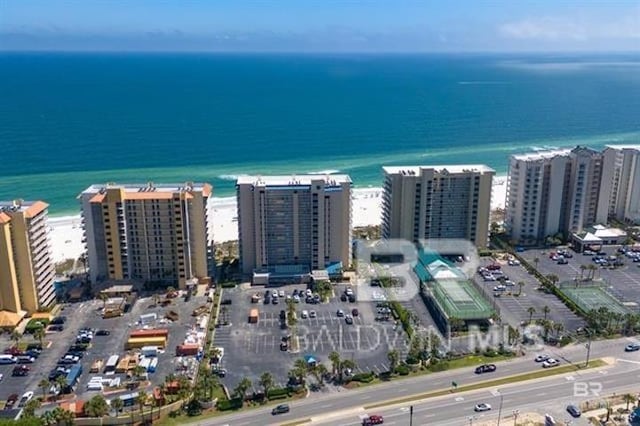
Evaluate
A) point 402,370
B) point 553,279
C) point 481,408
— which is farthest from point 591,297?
point 402,370

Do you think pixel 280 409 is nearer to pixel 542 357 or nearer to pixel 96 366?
pixel 96 366

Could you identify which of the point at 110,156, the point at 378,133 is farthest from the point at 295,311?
the point at 378,133

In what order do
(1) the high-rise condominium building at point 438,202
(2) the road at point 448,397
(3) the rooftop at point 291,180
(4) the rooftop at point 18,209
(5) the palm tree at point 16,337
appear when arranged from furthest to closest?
(1) the high-rise condominium building at point 438,202 < (3) the rooftop at point 291,180 < (4) the rooftop at point 18,209 < (5) the palm tree at point 16,337 < (2) the road at point 448,397

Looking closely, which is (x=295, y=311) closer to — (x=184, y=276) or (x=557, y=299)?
(x=184, y=276)

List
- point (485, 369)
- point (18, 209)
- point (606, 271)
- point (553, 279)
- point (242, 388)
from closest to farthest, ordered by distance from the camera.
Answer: point (242, 388)
point (485, 369)
point (18, 209)
point (553, 279)
point (606, 271)

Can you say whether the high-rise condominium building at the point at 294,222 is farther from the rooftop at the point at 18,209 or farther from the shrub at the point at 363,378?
the shrub at the point at 363,378

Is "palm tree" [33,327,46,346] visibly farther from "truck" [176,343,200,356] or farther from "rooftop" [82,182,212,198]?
"rooftop" [82,182,212,198]

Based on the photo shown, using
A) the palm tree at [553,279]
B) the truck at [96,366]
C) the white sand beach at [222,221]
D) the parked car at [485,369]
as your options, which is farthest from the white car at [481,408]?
the white sand beach at [222,221]
